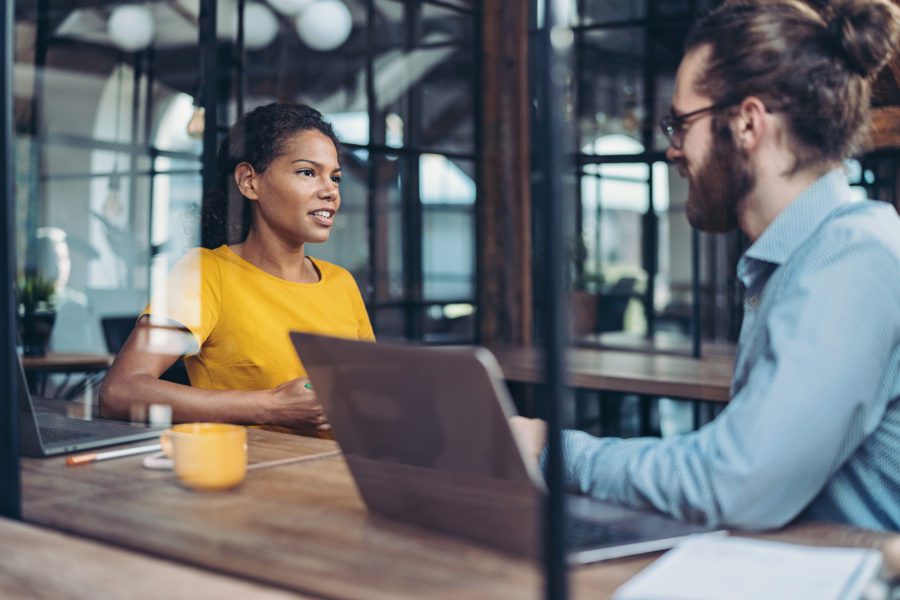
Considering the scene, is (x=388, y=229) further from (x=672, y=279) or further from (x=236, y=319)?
(x=672, y=279)

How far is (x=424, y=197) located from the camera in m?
5.63

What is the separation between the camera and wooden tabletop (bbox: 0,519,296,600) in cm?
91

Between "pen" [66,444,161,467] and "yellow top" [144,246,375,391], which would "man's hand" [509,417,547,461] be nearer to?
"pen" [66,444,161,467]

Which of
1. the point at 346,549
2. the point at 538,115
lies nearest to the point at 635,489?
the point at 346,549

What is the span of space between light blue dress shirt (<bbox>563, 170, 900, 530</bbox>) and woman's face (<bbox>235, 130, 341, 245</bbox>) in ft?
3.80

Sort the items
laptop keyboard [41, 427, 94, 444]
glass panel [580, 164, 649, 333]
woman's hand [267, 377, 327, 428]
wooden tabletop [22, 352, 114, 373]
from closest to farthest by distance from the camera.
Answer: laptop keyboard [41, 427, 94, 444] < woman's hand [267, 377, 327, 428] < wooden tabletop [22, 352, 114, 373] < glass panel [580, 164, 649, 333]

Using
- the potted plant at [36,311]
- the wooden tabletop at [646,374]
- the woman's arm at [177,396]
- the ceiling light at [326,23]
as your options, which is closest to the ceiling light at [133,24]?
the ceiling light at [326,23]

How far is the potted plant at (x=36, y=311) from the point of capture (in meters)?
4.26

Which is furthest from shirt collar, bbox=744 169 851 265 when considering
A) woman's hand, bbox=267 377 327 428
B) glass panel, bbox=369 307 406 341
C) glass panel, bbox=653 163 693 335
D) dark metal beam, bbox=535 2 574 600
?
glass panel, bbox=653 163 693 335

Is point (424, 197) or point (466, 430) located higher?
point (424, 197)

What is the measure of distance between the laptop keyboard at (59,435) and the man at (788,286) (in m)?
0.83

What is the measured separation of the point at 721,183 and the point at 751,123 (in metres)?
0.11

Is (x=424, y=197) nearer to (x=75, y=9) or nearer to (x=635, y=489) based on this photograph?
(x=75, y=9)

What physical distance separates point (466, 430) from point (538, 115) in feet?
1.12
